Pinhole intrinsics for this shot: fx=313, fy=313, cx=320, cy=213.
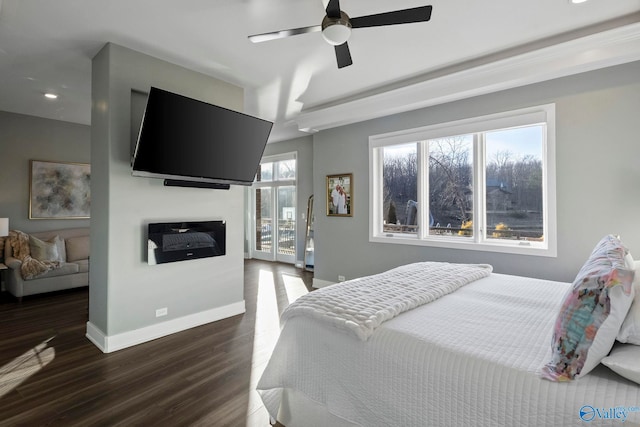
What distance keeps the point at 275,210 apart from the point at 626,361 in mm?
6673

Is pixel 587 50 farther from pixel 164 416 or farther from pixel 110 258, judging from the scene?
pixel 110 258

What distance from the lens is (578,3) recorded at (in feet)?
7.50

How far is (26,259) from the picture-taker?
13.9ft

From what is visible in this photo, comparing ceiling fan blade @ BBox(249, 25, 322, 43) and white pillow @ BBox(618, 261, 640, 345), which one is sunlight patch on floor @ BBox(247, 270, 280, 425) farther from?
ceiling fan blade @ BBox(249, 25, 322, 43)

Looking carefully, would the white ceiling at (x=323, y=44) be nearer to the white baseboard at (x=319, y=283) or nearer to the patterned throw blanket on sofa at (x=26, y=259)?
the patterned throw blanket on sofa at (x=26, y=259)

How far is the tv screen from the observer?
2611mm

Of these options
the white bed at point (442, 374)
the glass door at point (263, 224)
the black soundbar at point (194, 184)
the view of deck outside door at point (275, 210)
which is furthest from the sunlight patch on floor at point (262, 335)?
the glass door at point (263, 224)

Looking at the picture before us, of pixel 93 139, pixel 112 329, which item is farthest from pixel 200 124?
pixel 112 329

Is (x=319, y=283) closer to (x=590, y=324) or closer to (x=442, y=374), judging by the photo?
(x=442, y=374)

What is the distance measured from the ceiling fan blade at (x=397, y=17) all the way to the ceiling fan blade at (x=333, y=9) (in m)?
0.12

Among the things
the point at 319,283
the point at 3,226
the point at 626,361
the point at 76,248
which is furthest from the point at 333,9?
the point at 76,248

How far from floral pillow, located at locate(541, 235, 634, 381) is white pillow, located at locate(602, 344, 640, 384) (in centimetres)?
3

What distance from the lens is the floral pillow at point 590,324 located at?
1.05 meters

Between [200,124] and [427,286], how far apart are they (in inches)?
94.0
